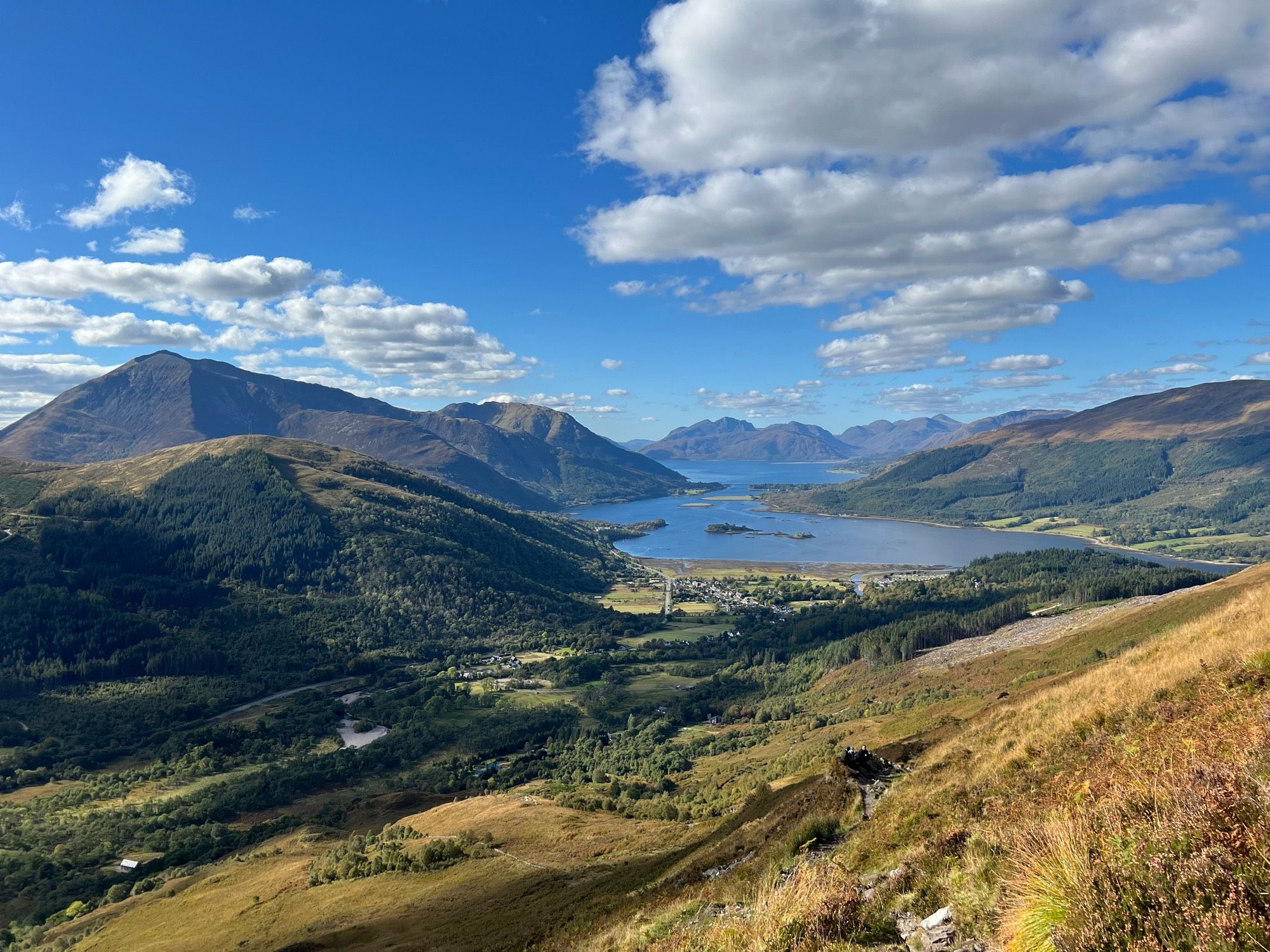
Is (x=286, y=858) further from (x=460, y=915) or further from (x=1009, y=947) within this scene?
(x=1009, y=947)

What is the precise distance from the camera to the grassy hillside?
53.0ft

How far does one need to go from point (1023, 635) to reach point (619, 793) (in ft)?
234

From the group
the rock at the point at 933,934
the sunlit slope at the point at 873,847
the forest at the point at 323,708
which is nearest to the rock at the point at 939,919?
the rock at the point at 933,934

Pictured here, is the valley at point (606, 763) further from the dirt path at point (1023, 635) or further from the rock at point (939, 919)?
the dirt path at point (1023, 635)

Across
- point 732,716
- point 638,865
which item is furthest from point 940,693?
point 638,865

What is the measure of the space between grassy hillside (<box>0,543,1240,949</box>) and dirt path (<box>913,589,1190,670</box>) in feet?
11.0

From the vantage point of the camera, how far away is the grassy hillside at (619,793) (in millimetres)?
16141


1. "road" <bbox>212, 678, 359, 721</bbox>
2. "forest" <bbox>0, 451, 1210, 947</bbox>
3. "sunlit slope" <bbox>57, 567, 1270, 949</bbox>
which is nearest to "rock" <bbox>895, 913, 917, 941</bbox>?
"sunlit slope" <bbox>57, 567, 1270, 949</bbox>

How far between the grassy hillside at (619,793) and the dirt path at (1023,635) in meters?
3.36

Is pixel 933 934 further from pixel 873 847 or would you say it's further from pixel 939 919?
pixel 873 847

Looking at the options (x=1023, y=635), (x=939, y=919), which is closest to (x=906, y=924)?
(x=939, y=919)

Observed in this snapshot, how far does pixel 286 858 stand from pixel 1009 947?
74.9 m

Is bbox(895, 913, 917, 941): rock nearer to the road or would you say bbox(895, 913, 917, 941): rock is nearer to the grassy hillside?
the grassy hillside

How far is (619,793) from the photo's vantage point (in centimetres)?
7375
